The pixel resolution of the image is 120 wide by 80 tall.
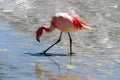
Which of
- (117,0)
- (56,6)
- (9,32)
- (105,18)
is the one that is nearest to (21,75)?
(9,32)

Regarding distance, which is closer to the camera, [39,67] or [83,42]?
[39,67]

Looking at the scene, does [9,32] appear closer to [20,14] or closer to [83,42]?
[83,42]

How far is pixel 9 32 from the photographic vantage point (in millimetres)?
10438

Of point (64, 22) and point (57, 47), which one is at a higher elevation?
point (64, 22)

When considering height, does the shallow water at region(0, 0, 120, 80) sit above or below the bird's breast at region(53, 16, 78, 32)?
below

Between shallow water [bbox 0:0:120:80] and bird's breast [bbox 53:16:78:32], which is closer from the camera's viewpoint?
shallow water [bbox 0:0:120:80]

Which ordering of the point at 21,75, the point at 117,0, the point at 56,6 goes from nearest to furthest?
the point at 21,75 → the point at 56,6 → the point at 117,0

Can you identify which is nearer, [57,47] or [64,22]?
[64,22]

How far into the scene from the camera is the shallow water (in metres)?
7.24

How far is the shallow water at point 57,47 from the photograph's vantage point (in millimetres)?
7242

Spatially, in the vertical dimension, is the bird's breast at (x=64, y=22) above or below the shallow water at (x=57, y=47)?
above

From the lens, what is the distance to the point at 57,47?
9297mm

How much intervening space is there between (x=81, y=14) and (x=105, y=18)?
0.89 m

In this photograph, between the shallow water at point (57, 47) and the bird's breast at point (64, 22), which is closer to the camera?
the shallow water at point (57, 47)
